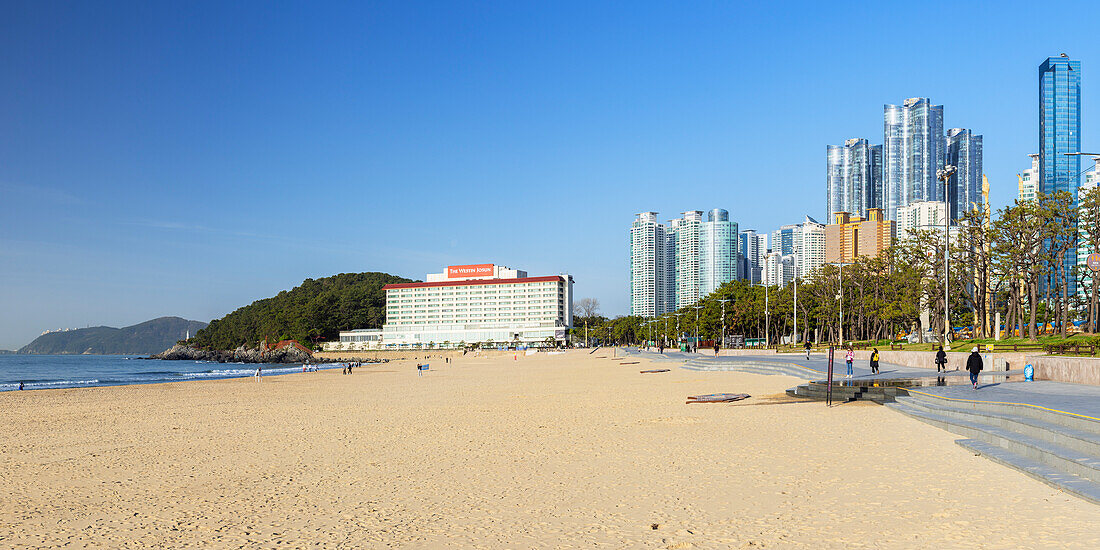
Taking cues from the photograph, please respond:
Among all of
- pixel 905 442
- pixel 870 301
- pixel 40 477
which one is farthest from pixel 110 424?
pixel 870 301

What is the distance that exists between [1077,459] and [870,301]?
71562mm

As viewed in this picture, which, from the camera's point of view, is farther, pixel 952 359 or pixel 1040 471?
pixel 952 359

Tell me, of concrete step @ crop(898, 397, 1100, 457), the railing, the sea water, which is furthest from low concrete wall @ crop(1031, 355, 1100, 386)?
the sea water

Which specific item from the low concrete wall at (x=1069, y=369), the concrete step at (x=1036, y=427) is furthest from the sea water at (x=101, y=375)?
the low concrete wall at (x=1069, y=369)

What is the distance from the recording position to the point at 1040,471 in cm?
966

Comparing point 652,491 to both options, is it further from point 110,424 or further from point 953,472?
point 110,424

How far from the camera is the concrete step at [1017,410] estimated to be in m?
11.6

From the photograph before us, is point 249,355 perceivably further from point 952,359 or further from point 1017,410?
point 1017,410

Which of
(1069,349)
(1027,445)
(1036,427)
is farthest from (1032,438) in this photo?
(1069,349)

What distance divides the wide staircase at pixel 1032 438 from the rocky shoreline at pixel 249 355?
410ft

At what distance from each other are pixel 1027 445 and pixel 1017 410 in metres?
3.74

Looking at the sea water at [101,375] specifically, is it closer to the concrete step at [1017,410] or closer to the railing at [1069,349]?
the concrete step at [1017,410]

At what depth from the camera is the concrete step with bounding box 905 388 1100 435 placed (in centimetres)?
1156

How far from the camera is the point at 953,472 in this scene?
408 inches
